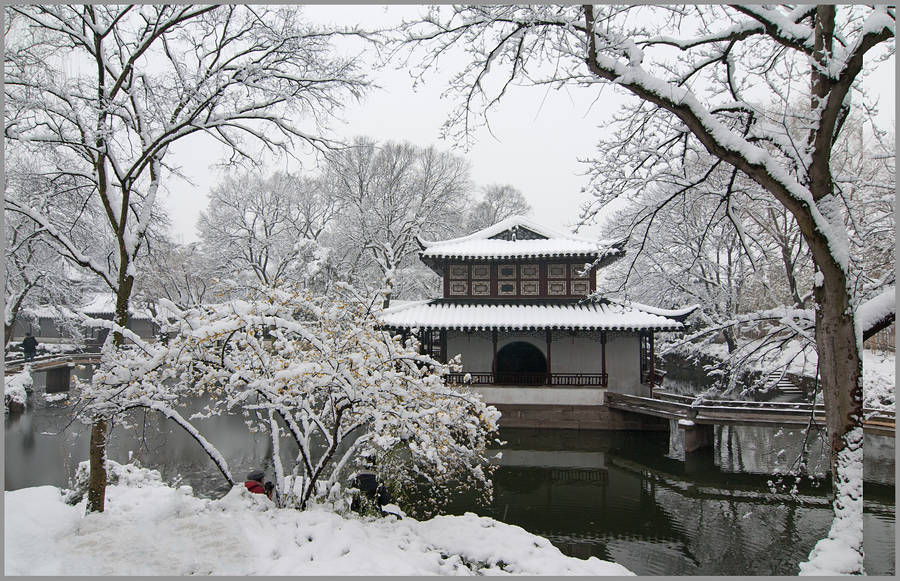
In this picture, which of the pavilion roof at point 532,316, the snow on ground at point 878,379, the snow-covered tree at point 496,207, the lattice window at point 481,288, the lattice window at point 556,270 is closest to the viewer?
the snow on ground at point 878,379

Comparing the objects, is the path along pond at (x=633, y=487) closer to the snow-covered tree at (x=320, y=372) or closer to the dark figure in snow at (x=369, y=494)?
the snow-covered tree at (x=320, y=372)

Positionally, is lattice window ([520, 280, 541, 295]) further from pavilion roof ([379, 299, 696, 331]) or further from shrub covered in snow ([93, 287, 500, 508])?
shrub covered in snow ([93, 287, 500, 508])

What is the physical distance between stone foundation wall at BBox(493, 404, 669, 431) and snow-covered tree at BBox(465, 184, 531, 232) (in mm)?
22856

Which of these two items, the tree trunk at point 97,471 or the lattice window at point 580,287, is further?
the lattice window at point 580,287

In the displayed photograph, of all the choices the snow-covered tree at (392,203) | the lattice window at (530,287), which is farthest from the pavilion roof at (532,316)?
the snow-covered tree at (392,203)

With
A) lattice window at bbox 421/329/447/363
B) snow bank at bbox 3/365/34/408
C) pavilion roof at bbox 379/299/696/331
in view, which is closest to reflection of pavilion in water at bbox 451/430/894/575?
pavilion roof at bbox 379/299/696/331

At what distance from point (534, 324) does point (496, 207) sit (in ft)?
78.2

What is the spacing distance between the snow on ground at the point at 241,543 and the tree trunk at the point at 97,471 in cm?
→ 21

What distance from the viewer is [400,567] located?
546 centimetres

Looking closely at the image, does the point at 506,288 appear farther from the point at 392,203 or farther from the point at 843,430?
the point at 843,430

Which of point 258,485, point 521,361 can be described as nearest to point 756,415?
point 521,361

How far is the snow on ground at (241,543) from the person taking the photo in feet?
16.7

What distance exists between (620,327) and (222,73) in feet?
52.4

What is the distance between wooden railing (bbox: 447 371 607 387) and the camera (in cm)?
1986
